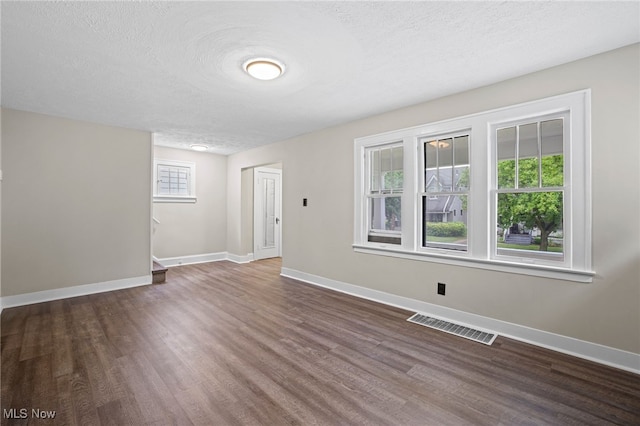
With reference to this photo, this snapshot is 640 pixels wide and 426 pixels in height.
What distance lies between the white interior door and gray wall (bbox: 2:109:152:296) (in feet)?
8.10

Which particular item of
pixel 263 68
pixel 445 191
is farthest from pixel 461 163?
pixel 263 68

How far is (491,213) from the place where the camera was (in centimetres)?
303

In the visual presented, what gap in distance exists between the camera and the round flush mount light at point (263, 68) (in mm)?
2527

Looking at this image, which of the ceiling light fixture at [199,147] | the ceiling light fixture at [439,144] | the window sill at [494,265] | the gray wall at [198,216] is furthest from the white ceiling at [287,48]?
the gray wall at [198,216]

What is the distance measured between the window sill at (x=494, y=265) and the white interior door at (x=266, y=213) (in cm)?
361

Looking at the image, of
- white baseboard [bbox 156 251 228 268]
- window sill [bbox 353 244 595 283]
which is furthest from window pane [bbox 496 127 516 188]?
white baseboard [bbox 156 251 228 268]

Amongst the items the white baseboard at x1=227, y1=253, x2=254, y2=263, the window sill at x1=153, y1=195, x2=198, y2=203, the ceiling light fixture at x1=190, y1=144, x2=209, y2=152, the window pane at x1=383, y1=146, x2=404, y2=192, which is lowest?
the white baseboard at x1=227, y1=253, x2=254, y2=263

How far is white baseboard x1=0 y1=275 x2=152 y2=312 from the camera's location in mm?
3742

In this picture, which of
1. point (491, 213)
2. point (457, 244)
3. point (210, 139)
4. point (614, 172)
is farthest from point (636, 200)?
point (210, 139)

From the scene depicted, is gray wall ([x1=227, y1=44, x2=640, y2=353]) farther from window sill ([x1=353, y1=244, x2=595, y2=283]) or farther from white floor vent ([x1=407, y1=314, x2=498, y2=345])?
white floor vent ([x1=407, y1=314, x2=498, y2=345])

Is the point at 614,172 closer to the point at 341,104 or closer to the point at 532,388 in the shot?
the point at 532,388

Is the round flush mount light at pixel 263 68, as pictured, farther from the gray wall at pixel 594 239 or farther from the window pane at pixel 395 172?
the window pane at pixel 395 172

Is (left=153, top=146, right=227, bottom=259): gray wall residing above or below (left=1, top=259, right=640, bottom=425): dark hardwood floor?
above

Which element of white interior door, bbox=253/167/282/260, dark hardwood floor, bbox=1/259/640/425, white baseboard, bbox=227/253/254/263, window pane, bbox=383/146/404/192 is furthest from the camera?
white interior door, bbox=253/167/282/260
